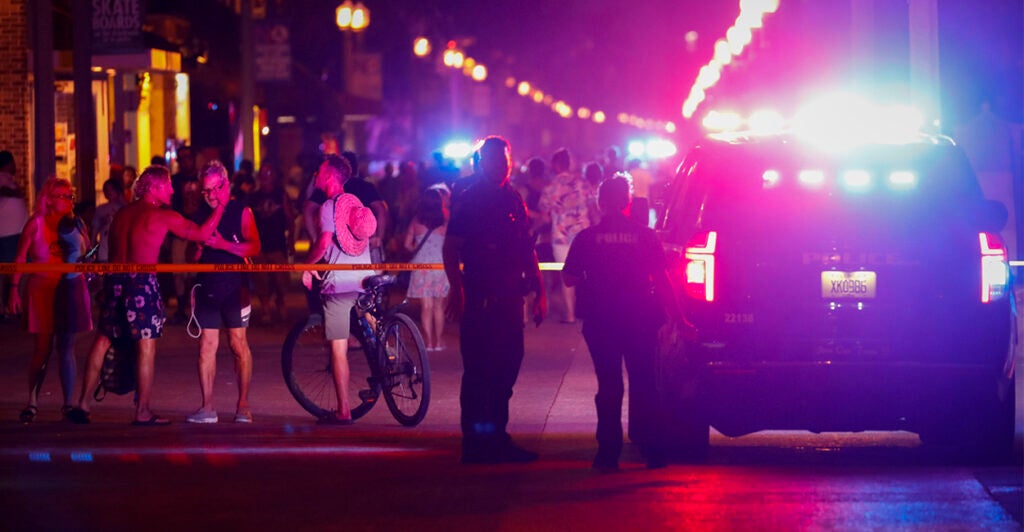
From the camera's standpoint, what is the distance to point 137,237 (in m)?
11.6

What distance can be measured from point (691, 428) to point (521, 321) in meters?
1.15

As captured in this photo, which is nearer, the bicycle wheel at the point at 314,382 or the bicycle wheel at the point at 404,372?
the bicycle wheel at the point at 404,372

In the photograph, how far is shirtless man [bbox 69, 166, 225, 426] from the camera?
1159 cm

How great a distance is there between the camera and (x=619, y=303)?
9.31 metres

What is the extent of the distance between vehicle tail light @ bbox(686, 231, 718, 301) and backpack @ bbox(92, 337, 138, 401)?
14.4 feet

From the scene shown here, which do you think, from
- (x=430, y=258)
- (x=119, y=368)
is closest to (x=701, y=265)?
(x=119, y=368)

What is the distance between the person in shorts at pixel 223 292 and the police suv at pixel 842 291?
3741 mm

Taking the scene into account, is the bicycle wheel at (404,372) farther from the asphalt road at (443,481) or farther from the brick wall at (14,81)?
the brick wall at (14,81)

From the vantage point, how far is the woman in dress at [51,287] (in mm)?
11977

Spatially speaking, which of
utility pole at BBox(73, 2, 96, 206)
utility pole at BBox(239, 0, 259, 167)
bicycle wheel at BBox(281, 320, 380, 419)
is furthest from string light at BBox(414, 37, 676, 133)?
bicycle wheel at BBox(281, 320, 380, 419)

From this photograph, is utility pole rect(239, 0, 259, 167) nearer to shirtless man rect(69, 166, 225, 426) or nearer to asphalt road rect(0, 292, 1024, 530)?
asphalt road rect(0, 292, 1024, 530)

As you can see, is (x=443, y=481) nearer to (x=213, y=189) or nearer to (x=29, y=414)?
(x=213, y=189)

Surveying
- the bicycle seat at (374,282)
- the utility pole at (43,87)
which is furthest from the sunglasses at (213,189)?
the utility pole at (43,87)

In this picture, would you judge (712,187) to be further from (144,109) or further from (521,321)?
(144,109)
